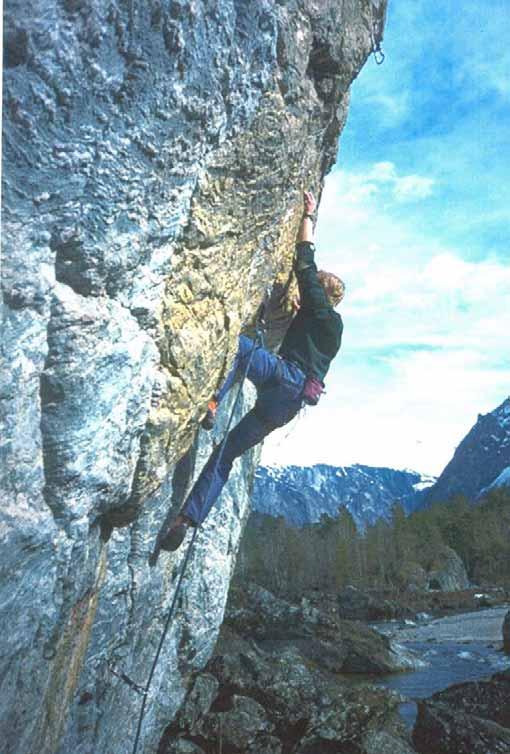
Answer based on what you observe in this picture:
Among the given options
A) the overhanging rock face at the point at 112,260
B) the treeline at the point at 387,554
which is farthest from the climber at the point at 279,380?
the treeline at the point at 387,554

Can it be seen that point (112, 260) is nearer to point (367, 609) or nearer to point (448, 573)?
point (367, 609)

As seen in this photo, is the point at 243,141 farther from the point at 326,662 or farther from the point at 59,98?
the point at 326,662

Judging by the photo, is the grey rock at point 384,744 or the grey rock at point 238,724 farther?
the grey rock at point 238,724

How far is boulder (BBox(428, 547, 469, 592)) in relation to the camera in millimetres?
68550

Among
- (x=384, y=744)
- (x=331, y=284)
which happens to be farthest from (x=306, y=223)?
(x=384, y=744)

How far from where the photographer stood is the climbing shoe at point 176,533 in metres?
6.71

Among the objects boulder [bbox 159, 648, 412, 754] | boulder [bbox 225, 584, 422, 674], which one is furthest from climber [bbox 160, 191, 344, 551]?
boulder [bbox 225, 584, 422, 674]

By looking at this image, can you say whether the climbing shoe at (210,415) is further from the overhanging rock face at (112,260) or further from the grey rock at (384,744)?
the grey rock at (384,744)

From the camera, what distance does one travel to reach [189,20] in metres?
4.26

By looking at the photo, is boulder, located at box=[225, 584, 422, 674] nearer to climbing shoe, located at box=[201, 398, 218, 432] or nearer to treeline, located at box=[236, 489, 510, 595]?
climbing shoe, located at box=[201, 398, 218, 432]

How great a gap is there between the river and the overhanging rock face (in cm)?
1161

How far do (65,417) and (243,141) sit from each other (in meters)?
2.89

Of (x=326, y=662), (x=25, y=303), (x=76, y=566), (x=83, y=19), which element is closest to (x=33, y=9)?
(x=83, y=19)

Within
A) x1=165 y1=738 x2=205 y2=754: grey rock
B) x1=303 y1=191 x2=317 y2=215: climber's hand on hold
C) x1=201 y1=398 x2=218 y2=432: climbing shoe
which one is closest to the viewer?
x1=201 y1=398 x2=218 y2=432: climbing shoe
